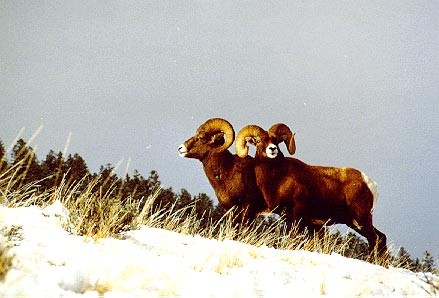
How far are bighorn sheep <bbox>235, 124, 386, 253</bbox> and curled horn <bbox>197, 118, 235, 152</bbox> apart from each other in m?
1.34

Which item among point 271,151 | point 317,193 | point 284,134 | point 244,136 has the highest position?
point 284,134

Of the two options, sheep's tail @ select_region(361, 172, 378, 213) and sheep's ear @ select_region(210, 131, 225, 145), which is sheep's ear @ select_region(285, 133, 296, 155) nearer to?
sheep's ear @ select_region(210, 131, 225, 145)

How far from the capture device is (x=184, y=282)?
4.13m

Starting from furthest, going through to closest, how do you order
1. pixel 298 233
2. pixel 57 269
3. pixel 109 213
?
pixel 298 233, pixel 109 213, pixel 57 269

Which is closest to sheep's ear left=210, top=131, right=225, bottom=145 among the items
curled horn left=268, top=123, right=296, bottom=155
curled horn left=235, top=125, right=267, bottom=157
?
curled horn left=235, top=125, right=267, bottom=157

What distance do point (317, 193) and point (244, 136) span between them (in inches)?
88.9

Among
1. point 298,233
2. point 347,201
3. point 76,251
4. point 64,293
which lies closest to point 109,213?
point 76,251

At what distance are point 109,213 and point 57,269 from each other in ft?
6.55

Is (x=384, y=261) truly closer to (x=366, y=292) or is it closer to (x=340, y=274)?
(x=340, y=274)

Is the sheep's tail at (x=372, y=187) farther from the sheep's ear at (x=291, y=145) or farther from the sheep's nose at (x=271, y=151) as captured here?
the sheep's nose at (x=271, y=151)

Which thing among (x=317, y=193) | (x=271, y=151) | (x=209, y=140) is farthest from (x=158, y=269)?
(x=209, y=140)

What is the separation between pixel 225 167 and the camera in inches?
465

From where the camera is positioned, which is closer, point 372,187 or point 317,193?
point 317,193

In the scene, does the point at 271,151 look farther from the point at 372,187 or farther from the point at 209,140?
the point at 372,187
